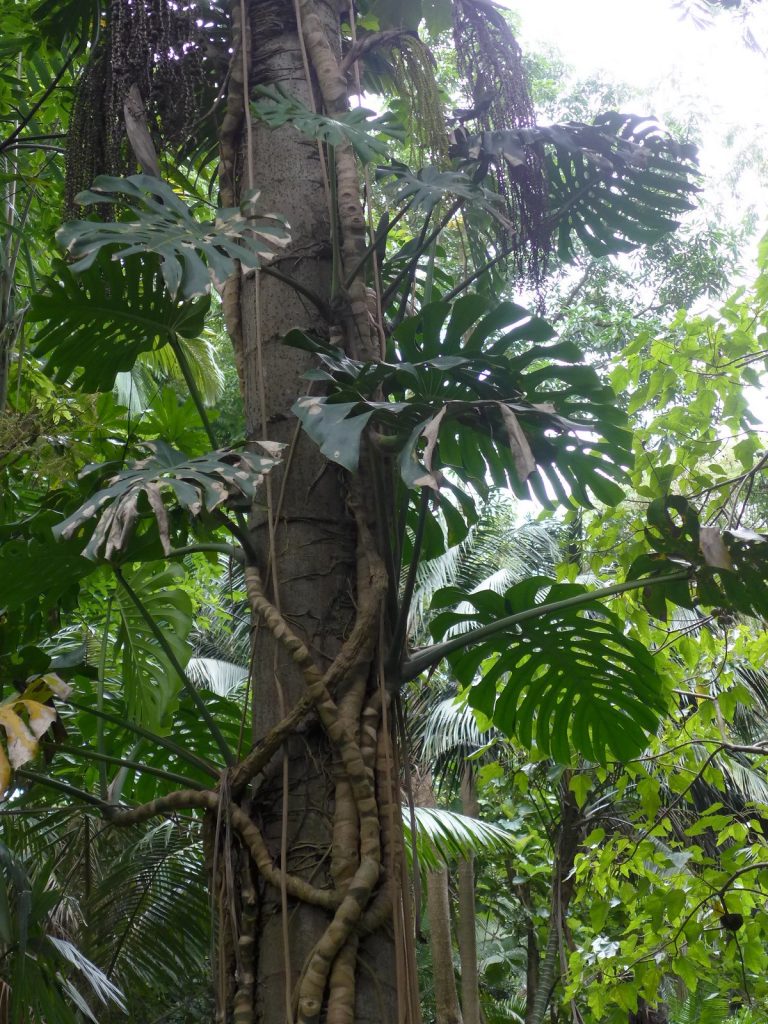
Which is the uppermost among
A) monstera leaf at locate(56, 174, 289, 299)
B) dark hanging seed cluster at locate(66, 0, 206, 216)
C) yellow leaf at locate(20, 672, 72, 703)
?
dark hanging seed cluster at locate(66, 0, 206, 216)

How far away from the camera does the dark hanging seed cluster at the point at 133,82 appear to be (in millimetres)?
1839

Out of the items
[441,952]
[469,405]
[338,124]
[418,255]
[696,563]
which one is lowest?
[441,952]

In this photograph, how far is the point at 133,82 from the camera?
1.84 metres

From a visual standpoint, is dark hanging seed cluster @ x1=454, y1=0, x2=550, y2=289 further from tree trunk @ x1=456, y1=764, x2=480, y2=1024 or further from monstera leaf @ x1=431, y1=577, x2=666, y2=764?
tree trunk @ x1=456, y1=764, x2=480, y2=1024

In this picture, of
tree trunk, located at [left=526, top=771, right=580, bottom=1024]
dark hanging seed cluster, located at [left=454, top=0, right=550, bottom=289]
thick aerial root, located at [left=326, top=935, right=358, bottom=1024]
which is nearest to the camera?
thick aerial root, located at [left=326, top=935, right=358, bottom=1024]

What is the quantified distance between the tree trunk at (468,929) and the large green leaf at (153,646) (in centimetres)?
394

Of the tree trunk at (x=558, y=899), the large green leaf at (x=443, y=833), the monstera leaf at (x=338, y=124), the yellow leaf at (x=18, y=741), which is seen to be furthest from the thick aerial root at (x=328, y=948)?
the tree trunk at (x=558, y=899)

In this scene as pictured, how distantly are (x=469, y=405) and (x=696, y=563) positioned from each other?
54 cm

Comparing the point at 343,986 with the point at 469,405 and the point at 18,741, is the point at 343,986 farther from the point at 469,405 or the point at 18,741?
the point at 469,405

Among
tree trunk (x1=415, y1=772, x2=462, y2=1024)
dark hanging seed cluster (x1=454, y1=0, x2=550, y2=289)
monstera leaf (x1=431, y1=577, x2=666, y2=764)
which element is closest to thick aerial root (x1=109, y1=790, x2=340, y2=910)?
monstera leaf (x1=431, y1=577, x2=666, y2=764)

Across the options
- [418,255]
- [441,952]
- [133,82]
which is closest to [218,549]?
[418,255]

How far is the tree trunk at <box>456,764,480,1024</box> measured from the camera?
19.7 ft

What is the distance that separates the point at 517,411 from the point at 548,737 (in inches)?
38.6

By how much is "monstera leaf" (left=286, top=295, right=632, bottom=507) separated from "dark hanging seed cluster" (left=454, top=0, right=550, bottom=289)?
342 millimetres
